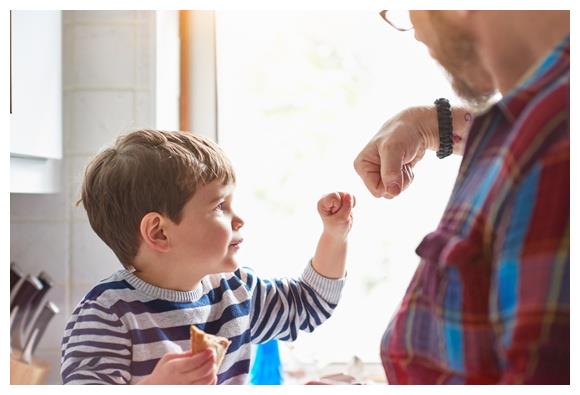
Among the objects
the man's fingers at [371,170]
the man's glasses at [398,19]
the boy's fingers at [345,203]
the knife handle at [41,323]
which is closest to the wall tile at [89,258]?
the knife handle at [41,323]

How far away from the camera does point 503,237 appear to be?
49cm

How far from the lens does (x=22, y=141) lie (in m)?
1.60

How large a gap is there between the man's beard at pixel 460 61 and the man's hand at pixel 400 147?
0.24 m

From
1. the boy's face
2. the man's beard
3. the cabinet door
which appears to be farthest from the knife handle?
the man's beard

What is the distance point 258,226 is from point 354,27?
57 centimetres

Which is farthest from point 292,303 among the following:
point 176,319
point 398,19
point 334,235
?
point 398,19

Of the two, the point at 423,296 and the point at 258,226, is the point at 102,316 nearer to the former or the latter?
the point at 423,296

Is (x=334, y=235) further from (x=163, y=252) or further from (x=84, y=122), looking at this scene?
(x=84, y=122)

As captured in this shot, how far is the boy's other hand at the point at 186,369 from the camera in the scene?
821 mm

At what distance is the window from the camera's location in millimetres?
1981

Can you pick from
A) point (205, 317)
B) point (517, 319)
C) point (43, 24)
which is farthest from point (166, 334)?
point (43, 24)

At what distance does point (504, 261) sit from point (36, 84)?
1.43m

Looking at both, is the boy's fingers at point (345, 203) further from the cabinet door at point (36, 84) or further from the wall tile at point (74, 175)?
the wall tile at point (74, 175)

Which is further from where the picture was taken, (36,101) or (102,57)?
(102,57)
